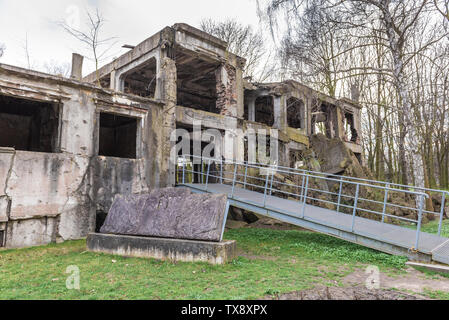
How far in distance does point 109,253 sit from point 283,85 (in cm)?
1209

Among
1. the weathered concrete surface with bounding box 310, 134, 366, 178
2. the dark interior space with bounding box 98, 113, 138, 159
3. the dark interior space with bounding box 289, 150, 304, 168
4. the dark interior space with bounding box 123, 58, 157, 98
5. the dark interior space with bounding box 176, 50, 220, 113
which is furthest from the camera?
the dark interior space with bounding box 289, 150, 304, 168

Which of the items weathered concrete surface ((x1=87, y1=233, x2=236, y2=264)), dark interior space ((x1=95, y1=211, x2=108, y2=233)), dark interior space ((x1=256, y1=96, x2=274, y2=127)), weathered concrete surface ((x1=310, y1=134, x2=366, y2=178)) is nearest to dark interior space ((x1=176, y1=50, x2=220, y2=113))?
dark interior space ((x1=256, y1=96, x2=274, y2=127))

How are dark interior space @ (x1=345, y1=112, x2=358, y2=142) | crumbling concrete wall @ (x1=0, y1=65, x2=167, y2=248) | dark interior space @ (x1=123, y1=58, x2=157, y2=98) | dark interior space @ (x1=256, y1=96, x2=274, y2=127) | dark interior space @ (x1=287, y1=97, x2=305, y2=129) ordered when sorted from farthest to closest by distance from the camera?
1. dark interior space @ (x1=345, y1=112, x2=358, y2=142)
2. dark interior space @ (x1=256, y1=96, x2=274, y2=127)
3. dark interior space @ (x1=287, y1=97, x2=305, y2=129)
4. dark interior space @ (x1=123, y1=58, x2=157, y2=98)
5. crumbling concrete wall @ (x1=0, y1=65, x2=167, y2=248)

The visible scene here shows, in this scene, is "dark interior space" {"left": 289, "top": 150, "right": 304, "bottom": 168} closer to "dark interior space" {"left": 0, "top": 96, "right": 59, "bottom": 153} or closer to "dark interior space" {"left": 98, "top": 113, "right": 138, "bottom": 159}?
"dark interior space" {"left": 98, "top": 113, "right": 138, "bottom": 159}

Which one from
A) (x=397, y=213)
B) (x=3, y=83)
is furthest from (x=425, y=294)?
(x=397, y=213)

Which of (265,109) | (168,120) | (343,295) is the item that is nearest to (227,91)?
(168,120)

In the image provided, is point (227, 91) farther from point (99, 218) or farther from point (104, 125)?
point (99, 218)

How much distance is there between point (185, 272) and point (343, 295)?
2321 millimetres

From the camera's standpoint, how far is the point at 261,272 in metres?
5.03

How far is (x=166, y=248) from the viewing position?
19.2 feet

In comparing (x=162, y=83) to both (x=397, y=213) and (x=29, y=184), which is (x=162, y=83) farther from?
(x=397, y=213)

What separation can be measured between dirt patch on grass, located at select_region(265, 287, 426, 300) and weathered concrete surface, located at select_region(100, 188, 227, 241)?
1.98 m

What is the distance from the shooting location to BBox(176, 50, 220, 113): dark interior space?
1302 cm

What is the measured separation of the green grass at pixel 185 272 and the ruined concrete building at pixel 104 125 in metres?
1.12
